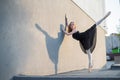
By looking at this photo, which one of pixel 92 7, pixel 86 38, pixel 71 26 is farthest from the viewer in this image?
pixel 92 7

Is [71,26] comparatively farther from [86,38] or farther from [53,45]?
[53,45]

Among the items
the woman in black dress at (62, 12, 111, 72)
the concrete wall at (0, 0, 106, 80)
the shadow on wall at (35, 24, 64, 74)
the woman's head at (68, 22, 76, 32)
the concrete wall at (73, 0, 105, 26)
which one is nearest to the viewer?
the concrete wall at (0, 0, 106, 80)

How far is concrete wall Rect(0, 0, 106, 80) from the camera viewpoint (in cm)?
632

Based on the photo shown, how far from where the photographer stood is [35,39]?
7.48 meters

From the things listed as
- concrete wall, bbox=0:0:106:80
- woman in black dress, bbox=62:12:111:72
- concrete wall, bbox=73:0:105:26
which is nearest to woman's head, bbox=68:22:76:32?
woman in black dress, bbox=62:12:111:72

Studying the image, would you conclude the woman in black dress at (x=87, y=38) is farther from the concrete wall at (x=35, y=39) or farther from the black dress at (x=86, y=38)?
the concrete wall at (x=35, y=39)

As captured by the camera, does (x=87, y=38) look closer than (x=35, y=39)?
No

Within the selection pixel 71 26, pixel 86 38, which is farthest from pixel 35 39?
pixel 71 26

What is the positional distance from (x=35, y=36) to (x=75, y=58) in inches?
145

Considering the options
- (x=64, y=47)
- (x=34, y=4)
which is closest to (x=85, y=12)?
(x=64, y=47)

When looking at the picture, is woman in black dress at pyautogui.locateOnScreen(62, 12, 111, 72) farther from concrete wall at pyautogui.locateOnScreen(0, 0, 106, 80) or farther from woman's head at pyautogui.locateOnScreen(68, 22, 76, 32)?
concrete wall at pyautogui.locateOnScreen(0, 0, 106, 80)

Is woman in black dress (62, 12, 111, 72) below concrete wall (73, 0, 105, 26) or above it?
below

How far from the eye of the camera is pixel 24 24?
6977mm

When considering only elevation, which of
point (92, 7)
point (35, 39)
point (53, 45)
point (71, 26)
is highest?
point (92, 7)
